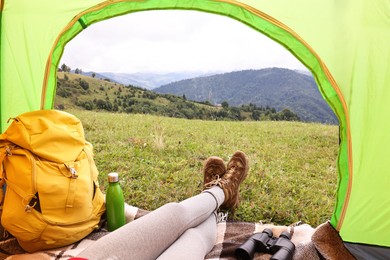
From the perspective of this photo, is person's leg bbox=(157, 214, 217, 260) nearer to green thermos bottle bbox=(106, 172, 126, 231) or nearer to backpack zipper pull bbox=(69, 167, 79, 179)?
green thermos bottle bbox=(106, 172, 126, 231)

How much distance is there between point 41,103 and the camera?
2564 mm

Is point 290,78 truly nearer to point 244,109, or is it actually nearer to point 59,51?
point 244,109

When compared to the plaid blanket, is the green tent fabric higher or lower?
higher

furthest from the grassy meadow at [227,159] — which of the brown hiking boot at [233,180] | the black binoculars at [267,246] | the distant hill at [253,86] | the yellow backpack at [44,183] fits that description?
the distant hill at [253,86]

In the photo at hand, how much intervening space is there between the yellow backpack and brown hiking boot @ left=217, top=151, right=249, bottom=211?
1.04 meters

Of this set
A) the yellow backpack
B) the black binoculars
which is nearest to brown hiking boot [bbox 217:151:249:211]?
the black binoculars

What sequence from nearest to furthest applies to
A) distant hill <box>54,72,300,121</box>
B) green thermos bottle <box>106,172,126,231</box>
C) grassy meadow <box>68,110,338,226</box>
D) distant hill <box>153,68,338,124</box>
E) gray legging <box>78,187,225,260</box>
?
gray legging <box>78,187,225,260</box>
green thermos bottle <box>106,172,126,231</box>
grassy meadow <box>68,110,338,226</box>
distant hill <box>54,72,300,121</box>
distant hill <box>153,68,338,124</box>

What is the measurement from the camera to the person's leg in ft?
4.99

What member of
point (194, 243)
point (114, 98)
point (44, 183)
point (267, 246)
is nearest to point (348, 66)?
point (267, 246)

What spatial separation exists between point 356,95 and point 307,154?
2.47m

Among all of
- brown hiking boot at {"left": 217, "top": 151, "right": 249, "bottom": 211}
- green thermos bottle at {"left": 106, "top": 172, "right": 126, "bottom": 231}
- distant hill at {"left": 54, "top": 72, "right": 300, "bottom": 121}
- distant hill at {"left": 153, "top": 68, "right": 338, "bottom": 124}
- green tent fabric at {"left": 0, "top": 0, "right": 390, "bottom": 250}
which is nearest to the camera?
green tent fabric at {"left": 0, "top": 0, "right": 390, "bottom": 250}

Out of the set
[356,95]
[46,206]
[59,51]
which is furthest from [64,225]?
[356,95]

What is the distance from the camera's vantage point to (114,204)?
7.04 feet

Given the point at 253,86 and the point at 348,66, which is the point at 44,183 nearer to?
the point at 348,66
